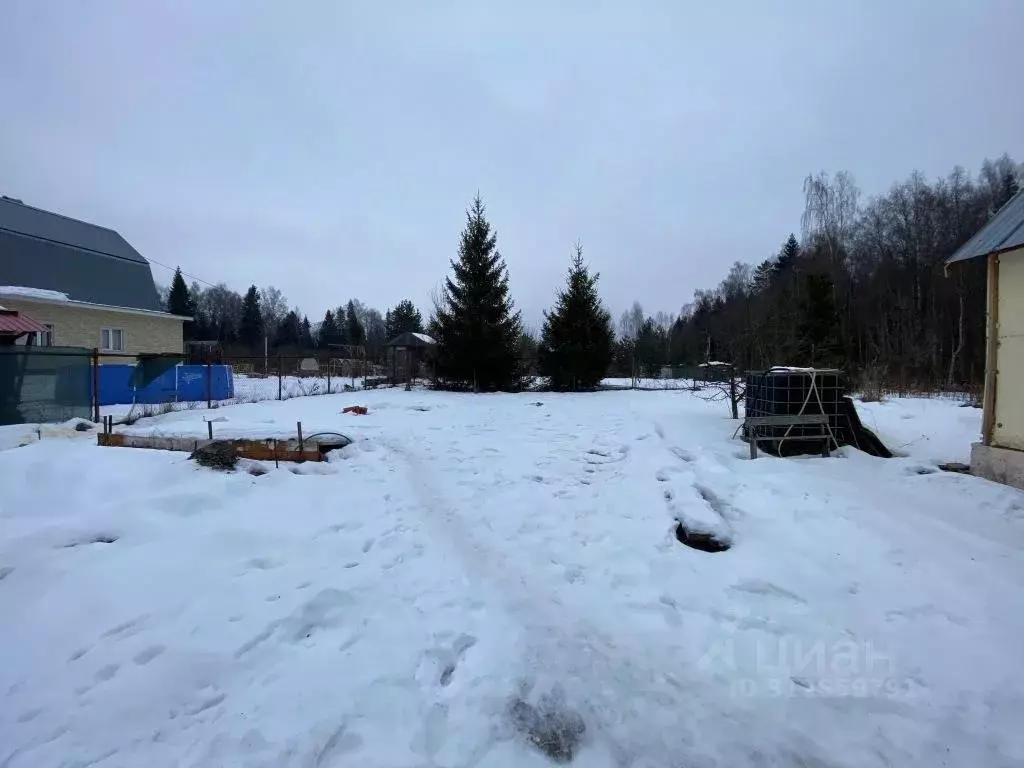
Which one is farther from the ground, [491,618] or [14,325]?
[14,325]

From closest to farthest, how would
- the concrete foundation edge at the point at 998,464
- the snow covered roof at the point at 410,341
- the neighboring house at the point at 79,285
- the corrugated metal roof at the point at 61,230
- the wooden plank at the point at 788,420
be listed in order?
1. the concrete foundation edge at the point at 998,464
2. the wooden plank at the point at 788,420
3. the neighboring house at the point at 79,285
4. the corrugated metal roof at the point at 61,230
5. the snow covered roof at the point at 410,341

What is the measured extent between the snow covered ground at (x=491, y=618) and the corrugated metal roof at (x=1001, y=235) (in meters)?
2.68

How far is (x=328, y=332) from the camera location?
6888 cm

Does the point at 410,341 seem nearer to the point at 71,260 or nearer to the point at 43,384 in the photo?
the point at 43,384

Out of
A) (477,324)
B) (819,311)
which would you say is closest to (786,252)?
(819,311)

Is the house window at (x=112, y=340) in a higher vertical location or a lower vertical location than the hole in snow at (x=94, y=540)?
higher

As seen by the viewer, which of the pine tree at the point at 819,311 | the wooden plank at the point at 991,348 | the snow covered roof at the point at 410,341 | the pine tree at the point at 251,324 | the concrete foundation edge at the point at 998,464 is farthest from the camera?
the pine tree at the point at 251,324

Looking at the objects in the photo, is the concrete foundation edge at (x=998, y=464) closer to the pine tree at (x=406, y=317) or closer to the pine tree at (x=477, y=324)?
the pine tree at (x=477, y=324)

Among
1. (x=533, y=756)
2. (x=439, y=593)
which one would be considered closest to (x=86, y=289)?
(x=439, y=593)

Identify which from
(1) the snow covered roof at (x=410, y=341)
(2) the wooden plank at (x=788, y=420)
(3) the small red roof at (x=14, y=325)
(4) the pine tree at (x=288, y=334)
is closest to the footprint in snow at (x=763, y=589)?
(2) the wooden plank at (x=788, y=420)

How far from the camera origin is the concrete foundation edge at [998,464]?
5.28 m

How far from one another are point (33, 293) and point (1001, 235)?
25787mm

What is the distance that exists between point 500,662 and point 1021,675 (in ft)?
8.83

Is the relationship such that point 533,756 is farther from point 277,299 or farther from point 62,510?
point 277,299
